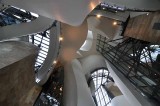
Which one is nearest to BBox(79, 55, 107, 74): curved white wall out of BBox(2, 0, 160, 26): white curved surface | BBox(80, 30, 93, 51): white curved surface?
BBox(80, 30, 93, 51): white curved surface

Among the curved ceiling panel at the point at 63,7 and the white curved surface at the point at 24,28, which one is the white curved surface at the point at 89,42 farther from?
the curved ceiling panel at the point at 63,7

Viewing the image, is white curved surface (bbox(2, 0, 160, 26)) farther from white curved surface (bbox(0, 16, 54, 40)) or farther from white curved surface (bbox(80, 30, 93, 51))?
white curved surface (bbox(80, 30, 93, 51))

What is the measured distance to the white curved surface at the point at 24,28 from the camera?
6352 mm

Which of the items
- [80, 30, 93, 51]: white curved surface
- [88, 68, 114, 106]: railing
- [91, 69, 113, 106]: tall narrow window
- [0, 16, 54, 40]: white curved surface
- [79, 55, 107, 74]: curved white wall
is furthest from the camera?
[79, 55, 107, 74]: curved white wall

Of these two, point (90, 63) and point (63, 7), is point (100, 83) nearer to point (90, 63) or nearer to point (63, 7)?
point (90, 63)

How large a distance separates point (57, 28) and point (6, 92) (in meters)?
6.05

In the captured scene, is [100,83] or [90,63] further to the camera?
[90,63]

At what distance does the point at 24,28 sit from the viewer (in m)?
7.02

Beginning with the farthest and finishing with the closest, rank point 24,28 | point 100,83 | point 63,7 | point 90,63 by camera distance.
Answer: point 90,63
point 100,83
point 24,28
point 63,7

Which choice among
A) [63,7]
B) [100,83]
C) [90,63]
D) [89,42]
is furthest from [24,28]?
[100,83]

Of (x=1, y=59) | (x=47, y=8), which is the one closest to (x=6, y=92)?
(x=1, y=59)

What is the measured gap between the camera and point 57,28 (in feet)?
32.0

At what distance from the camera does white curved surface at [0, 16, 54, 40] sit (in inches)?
250

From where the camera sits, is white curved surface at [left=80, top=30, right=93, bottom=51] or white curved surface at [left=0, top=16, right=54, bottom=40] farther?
white curved surface at [left=80, top=30, right=93, bottom=51]
